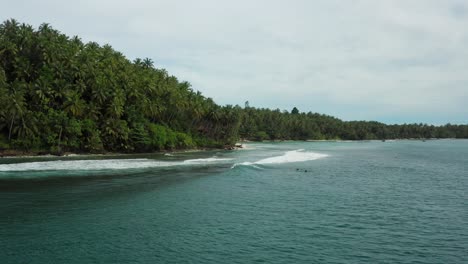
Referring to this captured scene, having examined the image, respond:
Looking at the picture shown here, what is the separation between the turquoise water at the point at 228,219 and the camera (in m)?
15.8

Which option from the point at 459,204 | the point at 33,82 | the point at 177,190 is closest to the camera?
the point at 459,204

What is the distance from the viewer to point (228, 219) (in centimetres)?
2156

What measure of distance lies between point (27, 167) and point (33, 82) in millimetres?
27367

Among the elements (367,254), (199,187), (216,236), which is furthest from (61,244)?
(199,187)

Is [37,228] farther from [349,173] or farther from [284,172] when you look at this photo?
[349,173]

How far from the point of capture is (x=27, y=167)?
4247 cm

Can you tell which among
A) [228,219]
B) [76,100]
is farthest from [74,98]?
[228,219]

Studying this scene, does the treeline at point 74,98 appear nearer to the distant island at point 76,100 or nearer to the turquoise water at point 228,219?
the distant island at point 76,100

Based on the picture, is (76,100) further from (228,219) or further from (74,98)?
(228,219)

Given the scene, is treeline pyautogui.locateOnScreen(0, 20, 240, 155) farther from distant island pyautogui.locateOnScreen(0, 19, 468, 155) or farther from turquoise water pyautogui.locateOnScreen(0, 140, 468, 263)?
turquoise water pyautogui.locateOnScreen(0, 140, 468, 263)

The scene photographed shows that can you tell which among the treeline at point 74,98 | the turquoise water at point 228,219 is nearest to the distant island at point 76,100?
the treeline at point 74,98

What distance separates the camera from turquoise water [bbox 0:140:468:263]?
1583cm

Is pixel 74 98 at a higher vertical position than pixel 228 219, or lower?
higher

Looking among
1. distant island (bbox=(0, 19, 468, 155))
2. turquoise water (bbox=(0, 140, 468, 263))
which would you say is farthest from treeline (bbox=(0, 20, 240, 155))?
turquoise water (bbox=(0, 140, 468, 263))
